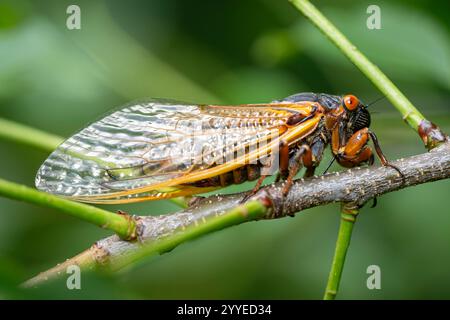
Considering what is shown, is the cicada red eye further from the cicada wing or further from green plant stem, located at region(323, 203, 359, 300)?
green plant stem, located at region(323, 203, 359, 300)

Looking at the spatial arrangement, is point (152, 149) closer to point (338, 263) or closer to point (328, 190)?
point (328, 190)

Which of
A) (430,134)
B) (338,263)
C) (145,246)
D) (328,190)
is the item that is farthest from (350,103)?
(145,246)

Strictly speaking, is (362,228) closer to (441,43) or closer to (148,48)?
(441,43)

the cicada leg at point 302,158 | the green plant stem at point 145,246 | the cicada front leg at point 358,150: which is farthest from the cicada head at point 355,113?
the green plant stem at point 145,246

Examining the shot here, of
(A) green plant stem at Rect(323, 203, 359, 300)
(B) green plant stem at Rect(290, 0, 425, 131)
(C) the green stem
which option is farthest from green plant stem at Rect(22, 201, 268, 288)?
(B) green plant stem at Rect(290, 0, 425, 131)

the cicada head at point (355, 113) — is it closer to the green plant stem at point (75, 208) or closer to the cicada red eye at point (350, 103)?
the cicada red eye at point (350, 103)

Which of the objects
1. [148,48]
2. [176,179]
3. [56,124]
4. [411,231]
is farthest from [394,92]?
[148,48]

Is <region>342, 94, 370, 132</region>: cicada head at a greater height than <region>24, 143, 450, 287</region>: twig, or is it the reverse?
<region>342, 94, 370, 132</region>: cicada head
